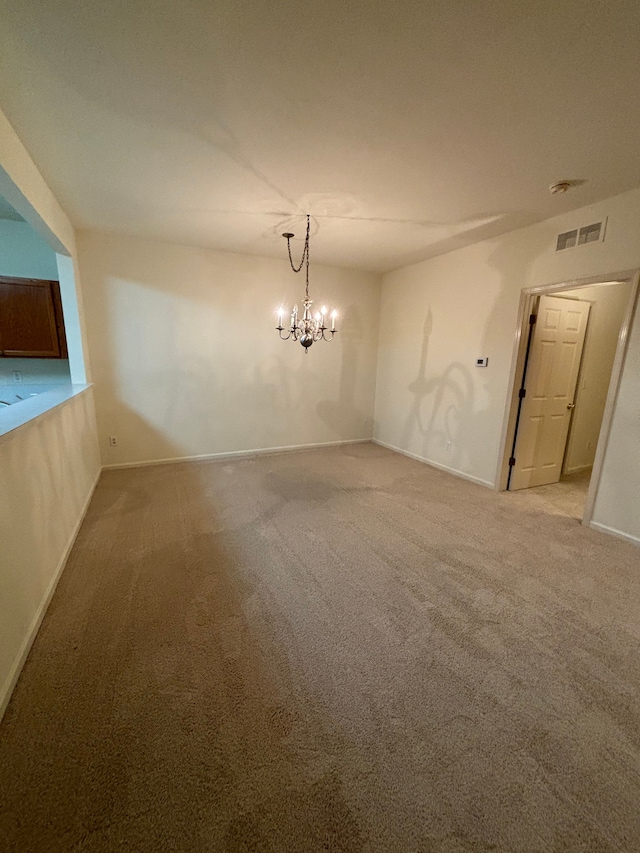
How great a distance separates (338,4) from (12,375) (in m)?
4.63

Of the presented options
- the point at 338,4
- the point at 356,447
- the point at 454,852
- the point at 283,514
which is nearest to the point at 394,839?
the point at 454,852

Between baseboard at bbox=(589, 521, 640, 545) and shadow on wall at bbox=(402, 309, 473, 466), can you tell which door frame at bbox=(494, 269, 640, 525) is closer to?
baseboard at bbox=(589, 521, 640, 545)

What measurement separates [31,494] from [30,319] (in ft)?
9.57

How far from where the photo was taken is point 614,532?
2.80m

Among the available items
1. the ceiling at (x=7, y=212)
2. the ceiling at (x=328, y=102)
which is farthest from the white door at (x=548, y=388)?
the ceiling at (x=7, y=212)

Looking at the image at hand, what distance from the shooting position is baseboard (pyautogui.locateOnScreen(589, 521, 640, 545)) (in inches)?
106

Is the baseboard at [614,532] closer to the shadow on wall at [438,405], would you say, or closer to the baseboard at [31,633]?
the shadow on wall at [438,405]

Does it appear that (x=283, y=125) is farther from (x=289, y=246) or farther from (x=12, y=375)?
(x=12, y=375)

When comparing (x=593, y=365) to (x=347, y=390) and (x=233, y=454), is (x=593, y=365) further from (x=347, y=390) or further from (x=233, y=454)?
(x=233, y=454)

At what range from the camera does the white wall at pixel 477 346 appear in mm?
2688

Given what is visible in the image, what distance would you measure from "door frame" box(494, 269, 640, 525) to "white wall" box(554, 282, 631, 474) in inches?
26.7

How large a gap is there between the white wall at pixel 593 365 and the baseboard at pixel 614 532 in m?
1.59

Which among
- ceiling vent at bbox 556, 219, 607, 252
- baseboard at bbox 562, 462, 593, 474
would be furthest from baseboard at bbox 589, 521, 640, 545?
ceiling vent at bbox 556, 219, 607, 252

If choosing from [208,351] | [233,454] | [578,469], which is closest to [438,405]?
[578,469]
